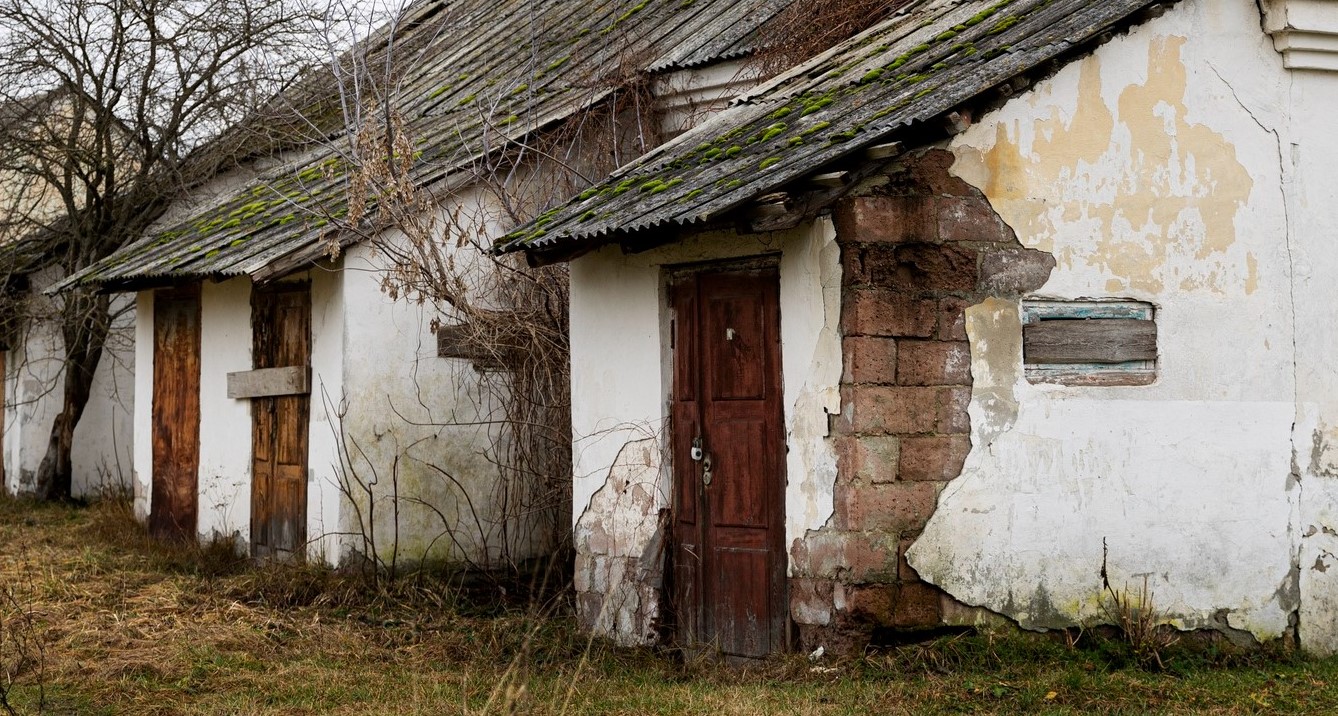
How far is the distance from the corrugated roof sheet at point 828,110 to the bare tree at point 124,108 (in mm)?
6059

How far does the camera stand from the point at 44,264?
46.8 ft

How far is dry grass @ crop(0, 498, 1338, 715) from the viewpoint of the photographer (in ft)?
19.1

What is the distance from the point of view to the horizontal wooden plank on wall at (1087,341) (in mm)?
6484

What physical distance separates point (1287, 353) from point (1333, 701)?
1729 millimetres

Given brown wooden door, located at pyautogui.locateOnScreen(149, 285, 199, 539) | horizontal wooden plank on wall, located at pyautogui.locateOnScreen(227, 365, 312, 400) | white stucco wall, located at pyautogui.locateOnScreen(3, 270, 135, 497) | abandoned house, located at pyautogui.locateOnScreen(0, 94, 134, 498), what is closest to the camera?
horizontal wooden plank on wall, located at pyautogui.locateOnScreen(227, 365, 312, 400)

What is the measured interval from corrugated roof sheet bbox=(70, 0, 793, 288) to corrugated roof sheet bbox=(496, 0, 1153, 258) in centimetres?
159

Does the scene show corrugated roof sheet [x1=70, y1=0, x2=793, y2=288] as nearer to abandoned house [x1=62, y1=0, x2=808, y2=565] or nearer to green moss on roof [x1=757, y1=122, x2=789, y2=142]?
abandoned house [x1=62, y1=0, x2=808, y2=565]

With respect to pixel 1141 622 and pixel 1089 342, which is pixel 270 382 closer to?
pixel 1089 342

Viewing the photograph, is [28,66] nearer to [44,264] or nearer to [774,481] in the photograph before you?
[44,264]

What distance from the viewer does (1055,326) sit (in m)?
6.51

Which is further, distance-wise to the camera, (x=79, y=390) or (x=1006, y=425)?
(x=79, y=390)

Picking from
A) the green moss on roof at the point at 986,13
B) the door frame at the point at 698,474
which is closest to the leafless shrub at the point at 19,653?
the door frame at the point at 698,474

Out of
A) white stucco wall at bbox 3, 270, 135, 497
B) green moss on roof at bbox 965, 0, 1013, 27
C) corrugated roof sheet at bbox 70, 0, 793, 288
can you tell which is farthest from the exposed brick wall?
white stucco wall at bbox 3, 270, 135, 497

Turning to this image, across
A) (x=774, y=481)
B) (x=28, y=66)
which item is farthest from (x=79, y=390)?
(x=774, y=481)
